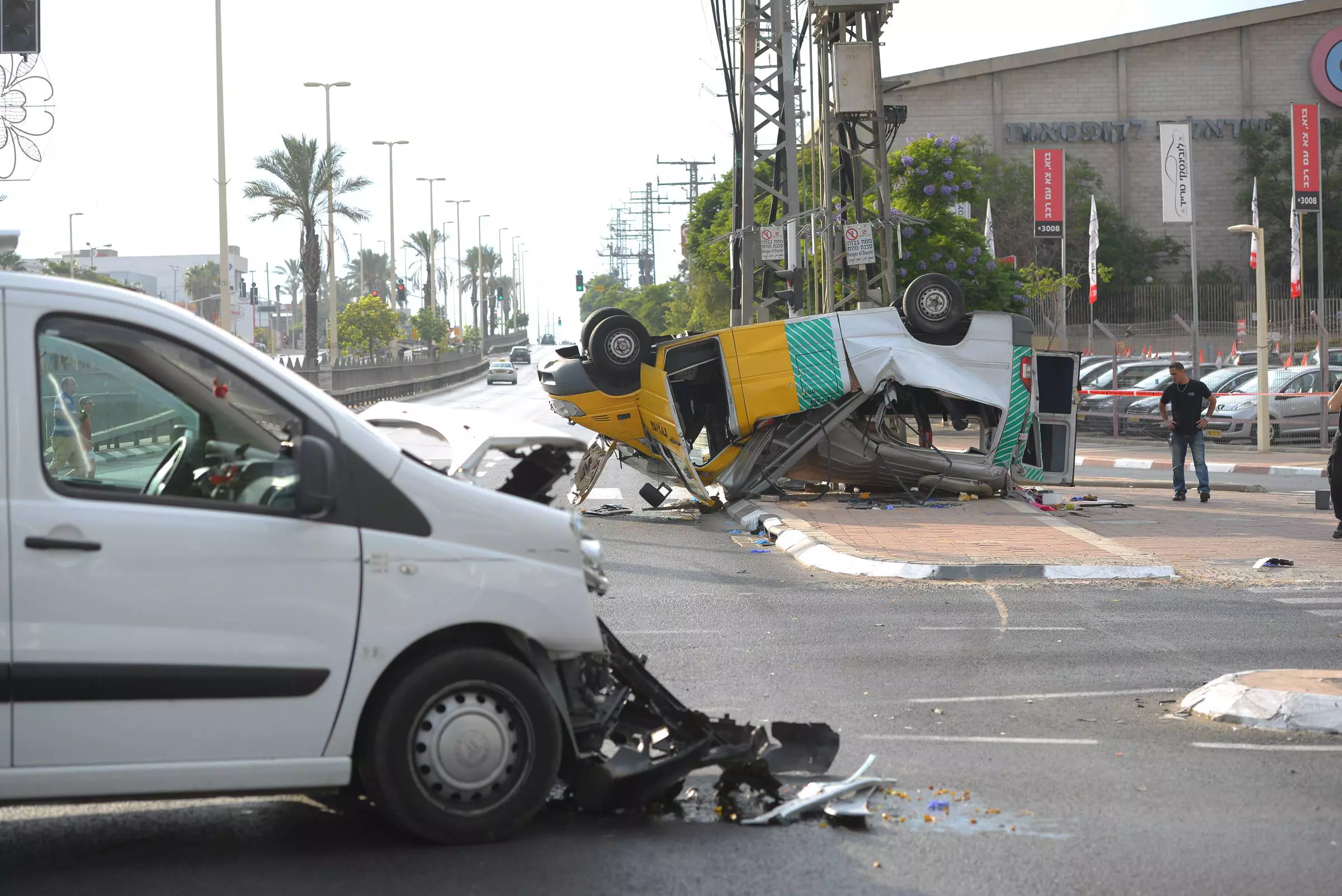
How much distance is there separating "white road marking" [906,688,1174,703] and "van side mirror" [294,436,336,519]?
3.72 m

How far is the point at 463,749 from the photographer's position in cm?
→ 476

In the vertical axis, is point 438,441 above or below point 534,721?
above

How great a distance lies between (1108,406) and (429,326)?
240 ft

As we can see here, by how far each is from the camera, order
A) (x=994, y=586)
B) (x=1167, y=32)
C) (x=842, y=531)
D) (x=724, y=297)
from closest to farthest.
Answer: (x=994, y=586) < (x=842, y=531) < (x=724, y=297) < (x=1167, y=32)

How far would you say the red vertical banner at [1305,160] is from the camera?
1558 inches

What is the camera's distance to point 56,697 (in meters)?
4.32

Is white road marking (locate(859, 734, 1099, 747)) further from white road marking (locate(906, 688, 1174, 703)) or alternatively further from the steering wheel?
the steering wheel

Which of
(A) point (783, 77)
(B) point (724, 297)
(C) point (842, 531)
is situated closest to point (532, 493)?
(C) point (842, 531)

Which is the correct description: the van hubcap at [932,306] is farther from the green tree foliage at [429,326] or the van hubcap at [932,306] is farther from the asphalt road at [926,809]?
the green tree foliage at [429,326]

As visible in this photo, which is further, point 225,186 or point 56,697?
point 225,186

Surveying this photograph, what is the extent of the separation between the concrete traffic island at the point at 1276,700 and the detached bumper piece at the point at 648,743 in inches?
90.2

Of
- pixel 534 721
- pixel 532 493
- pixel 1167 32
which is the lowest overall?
pixel 534 721

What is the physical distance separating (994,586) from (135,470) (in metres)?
7.14

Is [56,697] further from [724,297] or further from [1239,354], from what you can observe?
[724,297]
